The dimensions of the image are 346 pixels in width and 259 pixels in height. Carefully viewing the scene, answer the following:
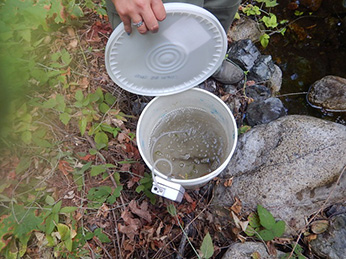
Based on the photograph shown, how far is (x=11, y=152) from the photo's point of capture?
1.97 metres

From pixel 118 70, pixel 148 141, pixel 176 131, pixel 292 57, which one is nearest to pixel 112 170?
pixel 148 141

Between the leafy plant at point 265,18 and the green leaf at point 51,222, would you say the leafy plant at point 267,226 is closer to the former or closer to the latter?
the green leaf at point 51,222

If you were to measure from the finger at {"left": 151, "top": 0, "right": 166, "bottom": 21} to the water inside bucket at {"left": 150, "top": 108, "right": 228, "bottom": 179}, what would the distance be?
3.31ft

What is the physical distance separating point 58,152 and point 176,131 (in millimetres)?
866

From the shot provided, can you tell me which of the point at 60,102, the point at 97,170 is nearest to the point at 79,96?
the point at 60,102

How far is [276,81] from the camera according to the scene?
2.53 meters

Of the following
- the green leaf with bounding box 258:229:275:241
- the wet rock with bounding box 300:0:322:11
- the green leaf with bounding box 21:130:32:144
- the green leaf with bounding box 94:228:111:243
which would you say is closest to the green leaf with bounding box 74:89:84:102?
the green leaf with bounding box 21:130:32:144

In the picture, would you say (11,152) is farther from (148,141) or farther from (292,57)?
(292,57)

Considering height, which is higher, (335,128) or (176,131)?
(335,128)

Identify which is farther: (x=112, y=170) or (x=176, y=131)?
(x=176, y=131)

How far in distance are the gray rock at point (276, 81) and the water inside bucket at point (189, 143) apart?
807 millimetres

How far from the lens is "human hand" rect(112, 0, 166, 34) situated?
3.65ft

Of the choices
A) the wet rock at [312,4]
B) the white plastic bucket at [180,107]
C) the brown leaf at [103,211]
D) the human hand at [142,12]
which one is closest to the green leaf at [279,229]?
the white plastic bucket at [180,107]

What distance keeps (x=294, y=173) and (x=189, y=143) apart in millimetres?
759
